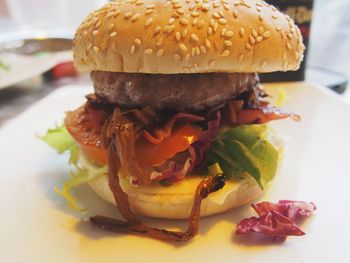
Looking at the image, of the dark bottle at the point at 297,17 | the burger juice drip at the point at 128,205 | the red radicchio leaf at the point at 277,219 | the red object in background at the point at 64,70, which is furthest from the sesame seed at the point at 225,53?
the red object in background at the point at 64,70

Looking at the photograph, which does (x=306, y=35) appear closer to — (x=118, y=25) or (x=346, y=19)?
(x=346, y=19)

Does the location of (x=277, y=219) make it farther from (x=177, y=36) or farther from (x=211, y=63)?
(x=177, y=36)

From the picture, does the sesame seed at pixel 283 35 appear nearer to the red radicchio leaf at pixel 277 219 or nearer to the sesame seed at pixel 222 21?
the sesame seed at pixel 222 21

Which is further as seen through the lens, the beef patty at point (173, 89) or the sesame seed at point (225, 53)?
the beef patty at point (173, 89)

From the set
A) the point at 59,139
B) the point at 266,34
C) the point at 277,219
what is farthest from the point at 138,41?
the point at 59,139

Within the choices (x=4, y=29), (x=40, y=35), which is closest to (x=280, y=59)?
(x=40, y=35)
